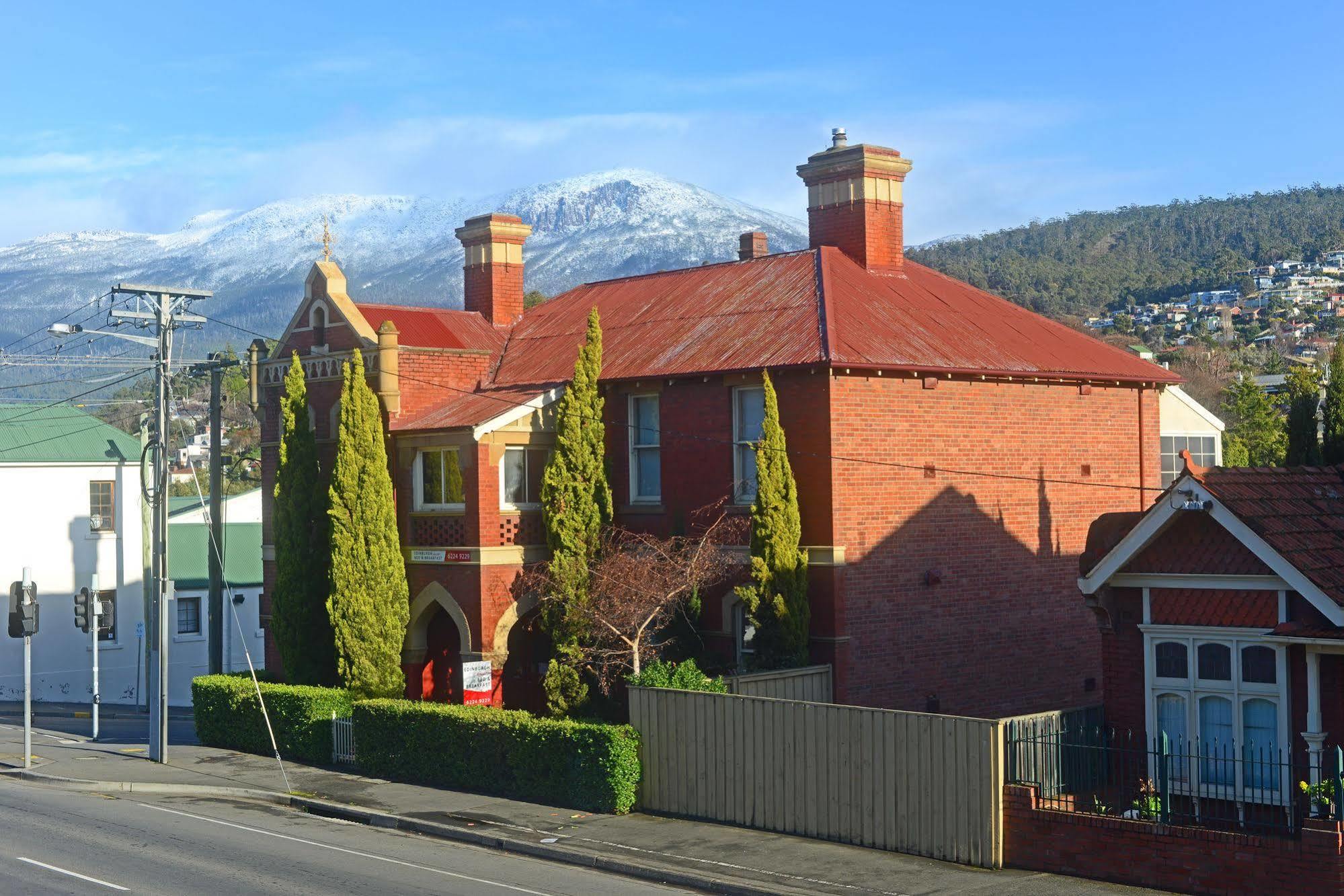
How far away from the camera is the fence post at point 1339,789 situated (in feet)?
46.6

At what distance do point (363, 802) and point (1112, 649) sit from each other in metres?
11.2

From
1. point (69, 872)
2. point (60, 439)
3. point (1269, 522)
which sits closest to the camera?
point (69, 872)

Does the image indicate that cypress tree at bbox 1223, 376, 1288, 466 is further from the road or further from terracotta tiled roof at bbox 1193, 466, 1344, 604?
the road

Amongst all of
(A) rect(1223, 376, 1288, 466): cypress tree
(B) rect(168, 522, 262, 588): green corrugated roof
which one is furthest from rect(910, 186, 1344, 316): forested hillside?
(B) rect(168, 522, 262, 588): green corrugated roof

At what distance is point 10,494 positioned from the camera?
143 ft

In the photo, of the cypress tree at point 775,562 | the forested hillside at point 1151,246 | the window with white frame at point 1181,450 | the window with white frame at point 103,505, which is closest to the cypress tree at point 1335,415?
the cypress tree at point 775,562

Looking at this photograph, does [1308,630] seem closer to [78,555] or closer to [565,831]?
[565,831]

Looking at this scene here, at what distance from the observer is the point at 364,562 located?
87.0 ft

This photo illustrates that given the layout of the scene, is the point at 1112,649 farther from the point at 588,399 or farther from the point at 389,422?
the point at 389,422

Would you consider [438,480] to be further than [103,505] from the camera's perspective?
No

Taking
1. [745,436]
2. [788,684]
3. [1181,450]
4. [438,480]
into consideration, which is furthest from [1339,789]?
[1181,450]

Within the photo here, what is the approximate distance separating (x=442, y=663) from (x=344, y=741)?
3.87 meters

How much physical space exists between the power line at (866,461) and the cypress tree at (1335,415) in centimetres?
613

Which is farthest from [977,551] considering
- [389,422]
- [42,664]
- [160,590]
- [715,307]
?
[42,664]
